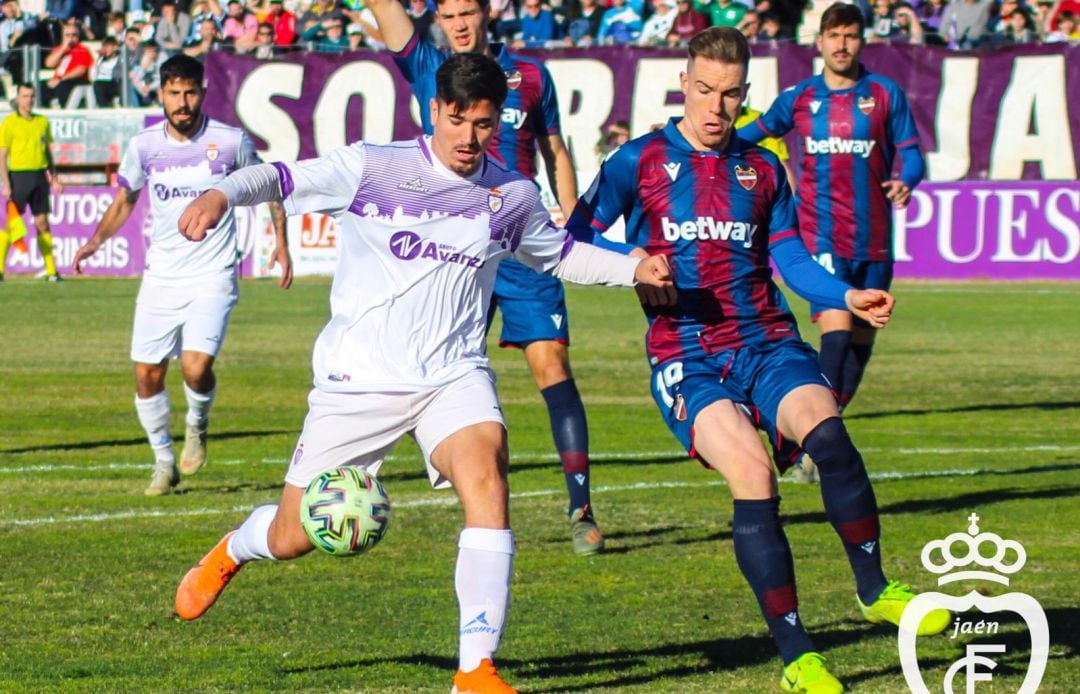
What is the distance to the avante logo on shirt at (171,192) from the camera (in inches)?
431

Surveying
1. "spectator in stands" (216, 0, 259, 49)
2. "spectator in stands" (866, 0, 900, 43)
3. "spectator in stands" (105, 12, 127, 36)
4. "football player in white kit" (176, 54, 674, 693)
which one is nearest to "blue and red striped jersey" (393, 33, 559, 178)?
"football player in white kit" (176, 54, 674, 693)

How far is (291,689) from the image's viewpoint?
5945 mm

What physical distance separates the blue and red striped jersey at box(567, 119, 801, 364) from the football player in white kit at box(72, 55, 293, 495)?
4.40 metres

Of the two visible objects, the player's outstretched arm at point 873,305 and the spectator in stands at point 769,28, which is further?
the spectator in stands at point 769,28

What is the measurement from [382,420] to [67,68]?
2786cm

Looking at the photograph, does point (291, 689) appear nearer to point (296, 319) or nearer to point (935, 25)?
point (296, 319)

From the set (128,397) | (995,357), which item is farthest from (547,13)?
(128,397)

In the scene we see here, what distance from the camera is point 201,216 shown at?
216 inches

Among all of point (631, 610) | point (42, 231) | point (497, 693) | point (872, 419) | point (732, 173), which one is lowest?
point (42, 231)

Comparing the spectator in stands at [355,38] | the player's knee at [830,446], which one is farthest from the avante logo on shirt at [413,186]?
the spectator in stands at [355,38]

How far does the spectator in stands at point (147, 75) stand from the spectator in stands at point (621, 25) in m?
7.70

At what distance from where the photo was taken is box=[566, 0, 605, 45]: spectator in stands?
31.6 m

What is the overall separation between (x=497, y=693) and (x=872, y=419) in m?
8.91

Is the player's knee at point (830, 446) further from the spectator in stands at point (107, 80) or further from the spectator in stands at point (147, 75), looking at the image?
the spectator in stands at point (107, 80)
